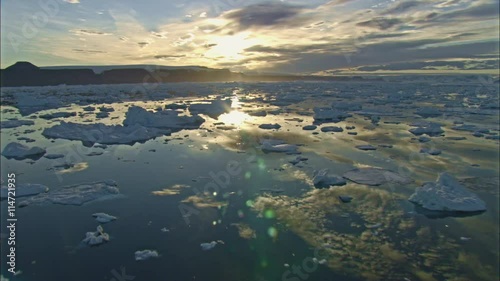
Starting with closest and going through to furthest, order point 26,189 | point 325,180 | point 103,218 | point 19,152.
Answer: point 103,218 < point 26,189 < point 325,180 < point 19,152

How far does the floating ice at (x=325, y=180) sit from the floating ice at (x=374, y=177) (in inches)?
24.7

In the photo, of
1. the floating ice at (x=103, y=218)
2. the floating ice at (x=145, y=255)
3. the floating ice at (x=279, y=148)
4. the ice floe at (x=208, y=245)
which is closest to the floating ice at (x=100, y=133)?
the floating ice at (x=279, y=148)

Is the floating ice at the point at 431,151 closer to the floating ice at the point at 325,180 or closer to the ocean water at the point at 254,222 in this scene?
the ocean water at the point at 254,222

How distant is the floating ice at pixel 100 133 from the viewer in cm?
1675

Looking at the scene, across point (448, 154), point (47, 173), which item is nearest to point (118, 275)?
point (47, 173)

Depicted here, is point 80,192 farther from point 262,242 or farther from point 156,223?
point 262,242

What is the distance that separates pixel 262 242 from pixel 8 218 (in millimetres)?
5858

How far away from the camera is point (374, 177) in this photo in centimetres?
1059

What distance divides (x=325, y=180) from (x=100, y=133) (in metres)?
12.2

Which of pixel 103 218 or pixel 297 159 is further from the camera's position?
pixel 297 159

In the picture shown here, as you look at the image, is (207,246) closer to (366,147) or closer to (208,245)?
(208,245)

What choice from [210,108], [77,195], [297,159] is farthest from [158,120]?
[77,195]

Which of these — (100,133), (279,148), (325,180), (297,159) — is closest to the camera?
(325,180)

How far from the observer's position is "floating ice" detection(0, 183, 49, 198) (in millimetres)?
9195
